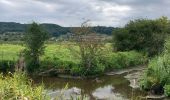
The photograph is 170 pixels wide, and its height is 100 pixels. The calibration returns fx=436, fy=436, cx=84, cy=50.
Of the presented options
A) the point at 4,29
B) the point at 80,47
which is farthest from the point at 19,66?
the point at 4,29

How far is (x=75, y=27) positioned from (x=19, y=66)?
4132 centimetres

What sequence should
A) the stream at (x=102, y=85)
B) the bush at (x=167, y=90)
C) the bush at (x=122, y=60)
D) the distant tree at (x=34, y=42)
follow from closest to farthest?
the bush at (x=167, y=90), the stream at (x=102, y=85), the distant tree at (x=34, y=42), the bush at (x=122, y=60)

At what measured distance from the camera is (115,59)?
5434 cm

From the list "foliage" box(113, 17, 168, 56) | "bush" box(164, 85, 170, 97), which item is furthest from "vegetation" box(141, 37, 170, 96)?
"foliage" box(113, 17, 168, 56)

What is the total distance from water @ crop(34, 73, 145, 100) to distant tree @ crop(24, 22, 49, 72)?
4440 millimetres

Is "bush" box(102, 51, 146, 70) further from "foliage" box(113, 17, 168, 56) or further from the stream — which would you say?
"foliage" box(113, 17, 168, 56)

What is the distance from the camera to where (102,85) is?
41.0 m

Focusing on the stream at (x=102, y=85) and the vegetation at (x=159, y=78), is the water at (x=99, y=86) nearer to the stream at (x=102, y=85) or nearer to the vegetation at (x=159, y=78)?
the stream at (x=102, y=85)

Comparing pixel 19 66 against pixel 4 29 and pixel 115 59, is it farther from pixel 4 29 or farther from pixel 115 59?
pixel 4 29

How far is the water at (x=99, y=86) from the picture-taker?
3384 cm

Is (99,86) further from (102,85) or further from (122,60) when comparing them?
(122,60)

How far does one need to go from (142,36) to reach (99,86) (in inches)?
1097

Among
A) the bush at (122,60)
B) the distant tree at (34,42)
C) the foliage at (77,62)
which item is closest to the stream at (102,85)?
the foliage at (77,62)

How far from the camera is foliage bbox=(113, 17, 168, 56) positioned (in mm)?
65250
